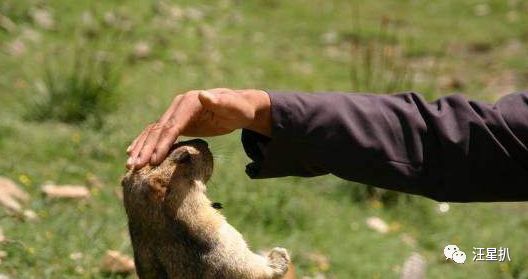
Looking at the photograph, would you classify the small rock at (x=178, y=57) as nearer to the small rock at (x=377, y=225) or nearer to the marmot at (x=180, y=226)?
the small rock at (x=377, y=225)

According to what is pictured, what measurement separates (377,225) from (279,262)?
3.04 meters

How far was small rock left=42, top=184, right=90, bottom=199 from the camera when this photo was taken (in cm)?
516

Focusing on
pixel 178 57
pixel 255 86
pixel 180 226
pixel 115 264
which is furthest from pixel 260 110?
pixel 178 57

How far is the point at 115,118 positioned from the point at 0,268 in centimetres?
260

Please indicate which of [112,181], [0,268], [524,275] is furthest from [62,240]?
[524,275]

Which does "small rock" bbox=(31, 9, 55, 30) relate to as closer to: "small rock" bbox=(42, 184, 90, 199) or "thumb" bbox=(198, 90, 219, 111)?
"small rock" bbox=(42, 184, 90, 199)

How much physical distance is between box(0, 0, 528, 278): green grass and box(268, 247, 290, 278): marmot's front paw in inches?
17.8

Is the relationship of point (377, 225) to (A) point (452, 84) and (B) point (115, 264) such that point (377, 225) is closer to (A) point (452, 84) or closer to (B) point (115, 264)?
(B) point (115, 264)

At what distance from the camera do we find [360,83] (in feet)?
25.6

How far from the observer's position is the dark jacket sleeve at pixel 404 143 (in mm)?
2939

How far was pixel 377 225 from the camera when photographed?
6.04m

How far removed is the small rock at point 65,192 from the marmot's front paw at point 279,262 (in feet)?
7.73

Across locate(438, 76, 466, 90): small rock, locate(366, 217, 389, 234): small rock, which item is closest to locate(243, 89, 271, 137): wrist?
locate(366, 217, 389, 234): small rock

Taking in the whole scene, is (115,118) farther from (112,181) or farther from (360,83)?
(360,83)
